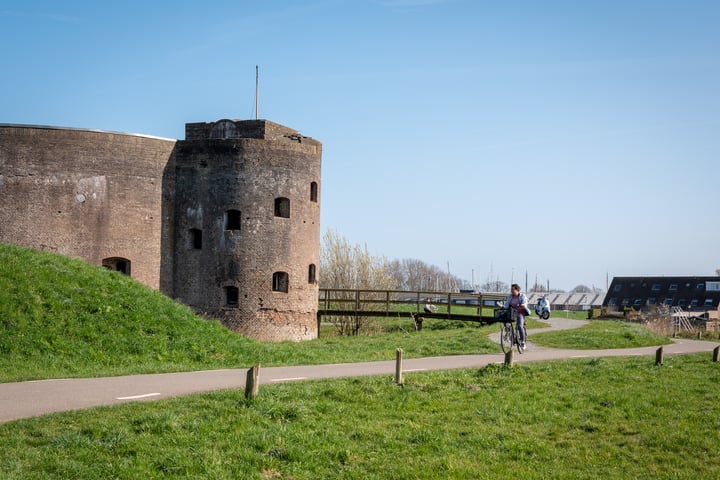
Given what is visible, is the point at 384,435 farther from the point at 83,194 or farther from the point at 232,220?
the point at 232,220

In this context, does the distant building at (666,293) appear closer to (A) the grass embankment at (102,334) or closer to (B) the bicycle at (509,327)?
(B) the bicycle at (509,327)

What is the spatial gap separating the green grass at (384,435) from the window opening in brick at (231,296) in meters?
16.3

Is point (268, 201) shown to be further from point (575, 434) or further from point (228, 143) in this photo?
point (575, 434)

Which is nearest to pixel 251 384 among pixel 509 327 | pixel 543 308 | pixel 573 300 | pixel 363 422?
pixel 363 422

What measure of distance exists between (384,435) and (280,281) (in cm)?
2011

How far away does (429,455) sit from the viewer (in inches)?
402

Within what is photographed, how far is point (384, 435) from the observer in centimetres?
1081

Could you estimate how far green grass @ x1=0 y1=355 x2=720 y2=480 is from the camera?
935 centimetres

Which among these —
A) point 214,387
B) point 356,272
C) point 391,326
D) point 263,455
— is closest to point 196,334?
point 214,387

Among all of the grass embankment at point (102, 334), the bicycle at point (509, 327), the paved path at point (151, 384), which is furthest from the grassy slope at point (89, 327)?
the bicycle at point (509, 327)

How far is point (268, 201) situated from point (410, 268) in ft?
448

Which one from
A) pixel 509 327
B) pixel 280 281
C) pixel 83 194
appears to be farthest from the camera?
pixel 280 281

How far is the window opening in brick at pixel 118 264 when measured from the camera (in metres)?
28.2

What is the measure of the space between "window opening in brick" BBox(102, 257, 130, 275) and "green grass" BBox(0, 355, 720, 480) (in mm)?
16591
